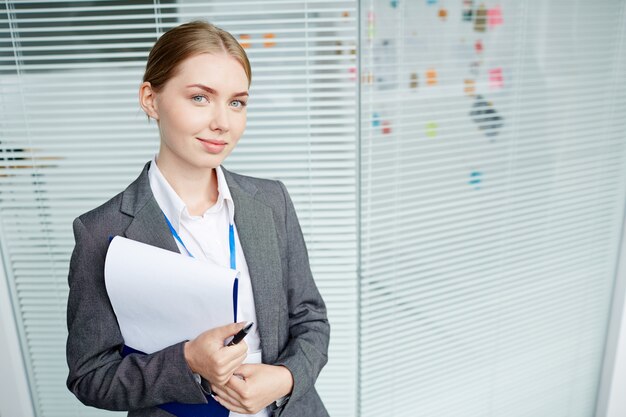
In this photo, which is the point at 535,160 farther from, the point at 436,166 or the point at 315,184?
the point at 315,184

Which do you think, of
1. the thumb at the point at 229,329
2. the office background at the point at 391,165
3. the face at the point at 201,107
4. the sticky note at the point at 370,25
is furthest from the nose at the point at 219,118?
the sticky note at the point at 370,25

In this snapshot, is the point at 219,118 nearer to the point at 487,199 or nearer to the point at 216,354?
the point at 216,354

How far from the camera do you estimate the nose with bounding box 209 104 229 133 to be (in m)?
1.00

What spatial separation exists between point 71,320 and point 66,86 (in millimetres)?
1054

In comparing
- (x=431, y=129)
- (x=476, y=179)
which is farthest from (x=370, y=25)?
(x=476, y=179)

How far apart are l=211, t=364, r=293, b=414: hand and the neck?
0.34 meters

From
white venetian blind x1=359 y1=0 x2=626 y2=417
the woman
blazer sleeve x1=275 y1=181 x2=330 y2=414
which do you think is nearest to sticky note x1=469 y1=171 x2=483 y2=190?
white venetian blind x1=359 y1=0 x2=626 y2=417

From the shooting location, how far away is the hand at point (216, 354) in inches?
37.4

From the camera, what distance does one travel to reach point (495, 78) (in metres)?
2.06

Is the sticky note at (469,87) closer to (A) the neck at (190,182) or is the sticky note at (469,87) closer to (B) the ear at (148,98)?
(A) the neck at (190,182)

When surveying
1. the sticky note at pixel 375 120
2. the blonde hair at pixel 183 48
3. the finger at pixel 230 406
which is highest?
the blonde hair at pixel 183 48

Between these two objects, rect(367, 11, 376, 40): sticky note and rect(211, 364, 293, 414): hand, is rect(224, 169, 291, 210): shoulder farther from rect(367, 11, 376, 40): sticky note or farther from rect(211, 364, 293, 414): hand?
rect(367, 11, 376, 40): sticky note

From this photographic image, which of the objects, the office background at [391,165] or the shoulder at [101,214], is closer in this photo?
the shoulder at [101,214]

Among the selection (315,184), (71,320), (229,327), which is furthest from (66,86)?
(229,327)
